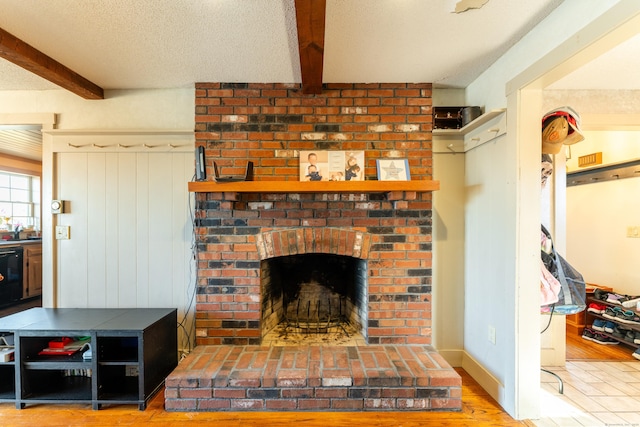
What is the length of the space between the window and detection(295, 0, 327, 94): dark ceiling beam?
5916 mm

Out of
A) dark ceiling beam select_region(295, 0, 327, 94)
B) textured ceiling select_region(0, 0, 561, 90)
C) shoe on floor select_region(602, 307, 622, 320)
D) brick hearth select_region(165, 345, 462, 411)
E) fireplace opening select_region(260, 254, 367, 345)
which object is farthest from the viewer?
shoe on floor select_region(602, 307, 622, 320)

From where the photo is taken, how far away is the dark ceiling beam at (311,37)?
1326 millimetres

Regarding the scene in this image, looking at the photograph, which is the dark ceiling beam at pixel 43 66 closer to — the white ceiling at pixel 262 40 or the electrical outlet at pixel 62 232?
the white ceiling at pixel 262 40

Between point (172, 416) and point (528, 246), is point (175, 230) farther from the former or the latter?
point (528, 246)

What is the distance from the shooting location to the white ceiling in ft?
4.96

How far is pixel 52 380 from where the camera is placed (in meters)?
2.04

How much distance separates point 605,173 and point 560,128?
2.08m

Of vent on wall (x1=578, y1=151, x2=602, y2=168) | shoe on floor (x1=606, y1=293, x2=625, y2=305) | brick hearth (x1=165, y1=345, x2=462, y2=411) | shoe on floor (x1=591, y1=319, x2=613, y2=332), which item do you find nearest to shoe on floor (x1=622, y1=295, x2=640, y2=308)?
shoe on floor (x1=606, y1=293, x2=625, y2=305)

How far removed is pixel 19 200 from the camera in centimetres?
534

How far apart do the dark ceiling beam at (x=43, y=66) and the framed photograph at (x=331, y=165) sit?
5.55ft

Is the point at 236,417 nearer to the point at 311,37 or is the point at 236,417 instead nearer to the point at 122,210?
the point at 122,210

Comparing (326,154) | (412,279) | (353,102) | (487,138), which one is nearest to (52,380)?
(326,154)

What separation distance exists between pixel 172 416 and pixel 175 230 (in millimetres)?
1283

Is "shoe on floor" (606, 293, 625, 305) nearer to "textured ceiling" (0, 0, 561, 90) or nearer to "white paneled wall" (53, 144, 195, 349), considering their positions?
"textured ceiling" (0, 0, 561, 90)
